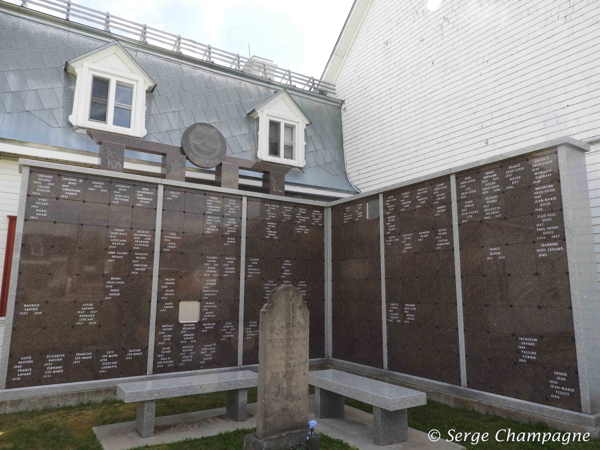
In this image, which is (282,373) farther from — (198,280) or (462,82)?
(462,82)

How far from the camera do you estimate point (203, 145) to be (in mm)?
9641

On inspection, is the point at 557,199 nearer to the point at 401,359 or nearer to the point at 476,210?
the point at 476,210

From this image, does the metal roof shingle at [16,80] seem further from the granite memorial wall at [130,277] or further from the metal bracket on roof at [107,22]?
the granite memorial wall at [130,277]

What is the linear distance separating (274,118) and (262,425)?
9.68 m

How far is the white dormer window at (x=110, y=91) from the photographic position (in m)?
10.4

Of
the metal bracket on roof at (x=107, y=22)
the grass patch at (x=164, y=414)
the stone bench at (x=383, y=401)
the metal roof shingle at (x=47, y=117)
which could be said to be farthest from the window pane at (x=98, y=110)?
the stone bench at (x=383, y=401)

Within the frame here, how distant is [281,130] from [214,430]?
9.06m

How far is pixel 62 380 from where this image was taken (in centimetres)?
748

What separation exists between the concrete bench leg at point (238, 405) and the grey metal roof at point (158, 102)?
672 cm

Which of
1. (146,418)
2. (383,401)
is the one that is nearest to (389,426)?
(383,401)

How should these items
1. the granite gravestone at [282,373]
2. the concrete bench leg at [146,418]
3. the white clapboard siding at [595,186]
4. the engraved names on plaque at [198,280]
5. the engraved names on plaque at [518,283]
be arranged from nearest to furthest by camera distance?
the granite gravestone at [282,373], the concrete bench leg at [146,418], the engraved names on plaque at [518,283], the white clapboard siding at [595,186], the engraved names on plaque at [198,280]

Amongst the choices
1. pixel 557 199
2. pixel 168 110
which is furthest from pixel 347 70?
pixel 557 199

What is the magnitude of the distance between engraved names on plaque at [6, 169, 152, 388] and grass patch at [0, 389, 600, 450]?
0.77 m

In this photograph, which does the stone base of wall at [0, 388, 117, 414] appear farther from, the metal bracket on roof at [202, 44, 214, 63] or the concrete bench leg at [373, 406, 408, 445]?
the metal bracket on roof at [202, 44, 214, 63]
